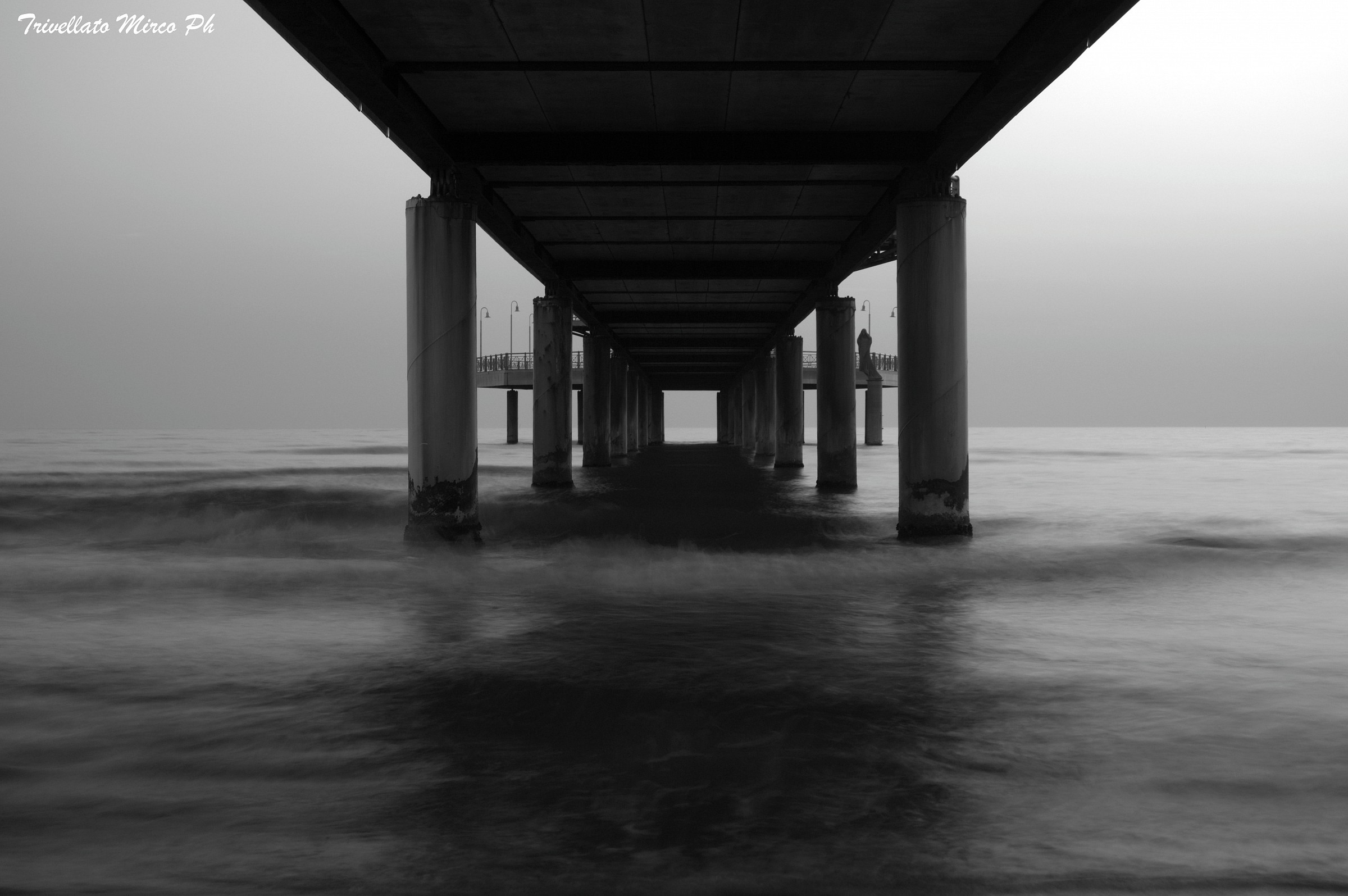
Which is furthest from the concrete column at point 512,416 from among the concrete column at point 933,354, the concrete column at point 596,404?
the concrete column at point 933,354

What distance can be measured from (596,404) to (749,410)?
21.1 metres

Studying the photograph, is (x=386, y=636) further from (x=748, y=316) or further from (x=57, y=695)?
(x=748, y=316)

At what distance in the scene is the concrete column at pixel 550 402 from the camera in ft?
88.3

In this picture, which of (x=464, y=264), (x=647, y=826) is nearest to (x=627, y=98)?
(x=464, y=264)

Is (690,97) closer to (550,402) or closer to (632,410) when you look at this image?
(550,402)

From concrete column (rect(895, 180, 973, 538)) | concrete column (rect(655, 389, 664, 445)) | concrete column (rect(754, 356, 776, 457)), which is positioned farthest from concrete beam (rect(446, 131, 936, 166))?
concrete column (rect(655, 389, 664, 445))

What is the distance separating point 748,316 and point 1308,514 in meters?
18.1

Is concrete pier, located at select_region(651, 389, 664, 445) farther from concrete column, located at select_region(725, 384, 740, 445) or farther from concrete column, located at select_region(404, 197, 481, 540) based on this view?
concrete column, located at select_region(404, 197, 481, 540)

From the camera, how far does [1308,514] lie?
67.5 ft

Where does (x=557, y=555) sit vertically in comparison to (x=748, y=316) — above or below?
below

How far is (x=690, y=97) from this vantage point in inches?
495

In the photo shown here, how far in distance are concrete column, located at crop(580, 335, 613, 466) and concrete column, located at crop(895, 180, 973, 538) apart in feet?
74.9

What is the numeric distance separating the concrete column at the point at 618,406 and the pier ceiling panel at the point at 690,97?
2576cm

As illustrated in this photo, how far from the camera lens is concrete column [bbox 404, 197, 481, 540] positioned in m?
13.8
